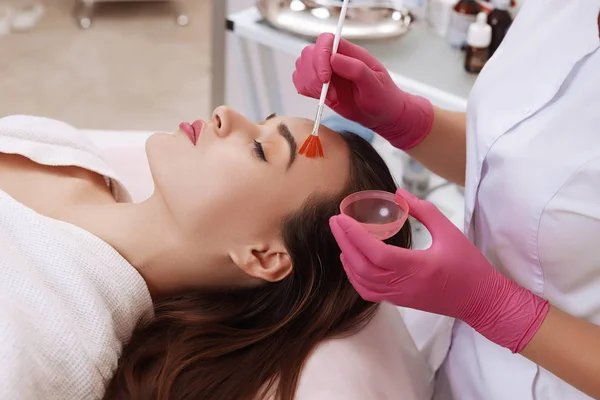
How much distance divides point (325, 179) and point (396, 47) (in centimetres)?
95

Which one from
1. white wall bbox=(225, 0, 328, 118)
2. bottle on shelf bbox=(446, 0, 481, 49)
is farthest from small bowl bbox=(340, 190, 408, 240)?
white wall bbox=(225, 0, 328, 118)

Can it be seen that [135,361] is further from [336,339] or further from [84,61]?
[84,61]

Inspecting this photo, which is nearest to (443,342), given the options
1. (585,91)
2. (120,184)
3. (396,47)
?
(585,91)

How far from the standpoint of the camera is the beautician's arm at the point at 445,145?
48.6 inches

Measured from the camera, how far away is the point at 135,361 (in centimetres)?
101

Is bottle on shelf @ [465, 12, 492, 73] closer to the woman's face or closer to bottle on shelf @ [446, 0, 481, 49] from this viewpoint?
bottle on shelf @ [446, 0, 481, 49]

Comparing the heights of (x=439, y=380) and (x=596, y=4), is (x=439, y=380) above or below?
below

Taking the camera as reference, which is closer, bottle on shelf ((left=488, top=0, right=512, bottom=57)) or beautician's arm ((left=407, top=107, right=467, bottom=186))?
beautician's arm ((left=407, top=107, right=467, bottom=186))

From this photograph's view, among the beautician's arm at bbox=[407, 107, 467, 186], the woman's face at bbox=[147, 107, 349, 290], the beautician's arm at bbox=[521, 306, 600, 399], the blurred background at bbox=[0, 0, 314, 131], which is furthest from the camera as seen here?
the blurred background at bbox=[0, 0, 314, 131]

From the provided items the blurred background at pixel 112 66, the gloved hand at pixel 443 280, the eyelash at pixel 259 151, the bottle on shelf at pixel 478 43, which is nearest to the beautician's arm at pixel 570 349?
the gloved hand at pixel 443 280

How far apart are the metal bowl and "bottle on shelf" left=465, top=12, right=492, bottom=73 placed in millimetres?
215

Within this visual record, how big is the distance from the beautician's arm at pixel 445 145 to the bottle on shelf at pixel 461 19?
69cm

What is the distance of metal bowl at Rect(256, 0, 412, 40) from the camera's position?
1812 millimetres

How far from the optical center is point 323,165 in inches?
42.0
